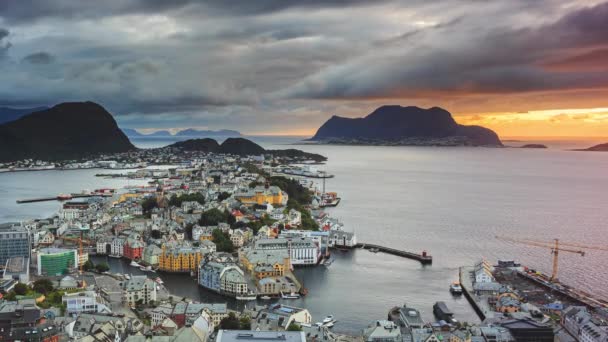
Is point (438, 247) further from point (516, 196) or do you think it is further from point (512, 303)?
point (516, 196)

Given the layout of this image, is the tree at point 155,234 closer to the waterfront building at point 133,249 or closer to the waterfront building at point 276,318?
the waterfront building at point 133,249

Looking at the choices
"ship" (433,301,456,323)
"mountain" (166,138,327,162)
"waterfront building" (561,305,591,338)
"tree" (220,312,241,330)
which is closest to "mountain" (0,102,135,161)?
"mountain" (166,138,327,162)

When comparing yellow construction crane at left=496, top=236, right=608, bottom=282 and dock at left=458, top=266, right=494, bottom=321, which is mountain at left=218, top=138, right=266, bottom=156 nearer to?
yellow construction crane at left=496, top=236, right=608, bottom=282

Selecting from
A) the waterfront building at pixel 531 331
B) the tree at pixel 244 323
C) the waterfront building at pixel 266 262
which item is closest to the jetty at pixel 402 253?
the waterfront building at pixel 266 262

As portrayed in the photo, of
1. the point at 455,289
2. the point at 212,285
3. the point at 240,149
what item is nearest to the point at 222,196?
the point at 212,285

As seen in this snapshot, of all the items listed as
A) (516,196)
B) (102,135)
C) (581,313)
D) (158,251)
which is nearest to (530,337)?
(581,313)

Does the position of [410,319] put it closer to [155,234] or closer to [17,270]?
[17,270]
